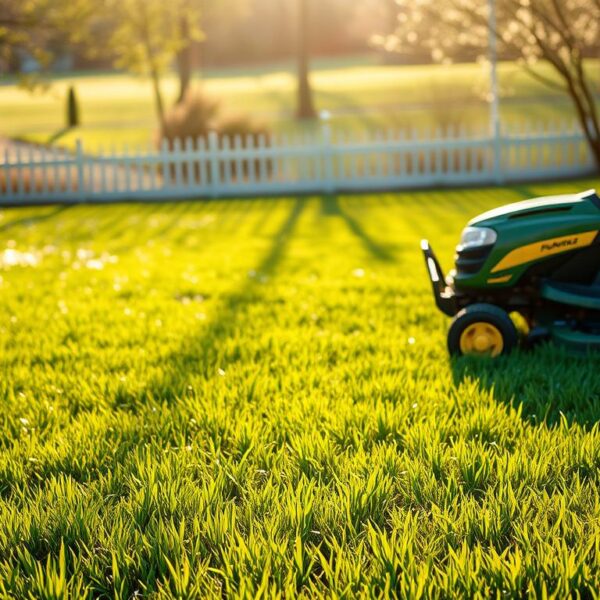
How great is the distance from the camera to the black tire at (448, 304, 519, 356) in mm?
4367

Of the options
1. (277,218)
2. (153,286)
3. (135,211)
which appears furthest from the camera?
(135,211)

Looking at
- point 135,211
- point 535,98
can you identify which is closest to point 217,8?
point 535,98

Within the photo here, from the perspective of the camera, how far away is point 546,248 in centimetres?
426

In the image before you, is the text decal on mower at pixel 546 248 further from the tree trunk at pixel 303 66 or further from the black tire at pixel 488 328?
the tree trunk at pixel 303 66

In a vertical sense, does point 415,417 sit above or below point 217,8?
below

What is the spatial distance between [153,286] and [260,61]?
6197 cm

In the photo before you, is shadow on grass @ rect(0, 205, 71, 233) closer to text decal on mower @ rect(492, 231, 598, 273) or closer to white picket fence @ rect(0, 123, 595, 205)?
white picket fence @ rect(0, 123, 595, 205)

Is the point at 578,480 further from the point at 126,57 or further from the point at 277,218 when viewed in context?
the point at 126,57

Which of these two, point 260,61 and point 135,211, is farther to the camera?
point 260,61

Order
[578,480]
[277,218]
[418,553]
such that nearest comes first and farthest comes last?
[418,553], [578,480], [277,218]

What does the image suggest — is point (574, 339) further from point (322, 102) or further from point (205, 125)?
point (322, 102)

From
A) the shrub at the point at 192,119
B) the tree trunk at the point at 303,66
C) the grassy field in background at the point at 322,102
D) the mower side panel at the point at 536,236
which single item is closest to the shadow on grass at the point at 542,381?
the mower side panel at the point at 536,236

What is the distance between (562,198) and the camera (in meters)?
4.41

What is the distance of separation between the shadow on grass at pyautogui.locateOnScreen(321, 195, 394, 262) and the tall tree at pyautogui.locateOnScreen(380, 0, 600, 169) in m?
3.97
